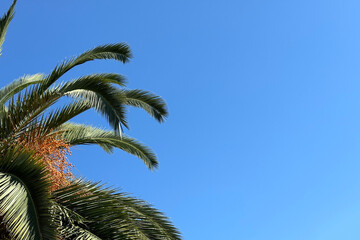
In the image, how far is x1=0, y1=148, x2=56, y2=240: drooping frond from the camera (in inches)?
250

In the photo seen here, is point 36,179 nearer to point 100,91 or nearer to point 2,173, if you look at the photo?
point 2,173

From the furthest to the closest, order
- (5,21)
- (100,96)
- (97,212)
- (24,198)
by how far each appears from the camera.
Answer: (5,21)
(100,96)
(97,212)
(24,198)

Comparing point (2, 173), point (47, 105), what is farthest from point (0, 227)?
point (47, 105)

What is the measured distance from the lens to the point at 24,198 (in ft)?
21.4

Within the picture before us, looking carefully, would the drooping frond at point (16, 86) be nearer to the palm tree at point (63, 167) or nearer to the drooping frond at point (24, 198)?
the palm tree at point (63, 167)

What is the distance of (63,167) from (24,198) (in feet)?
6.01

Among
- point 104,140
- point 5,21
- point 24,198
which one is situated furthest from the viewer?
point 104,140

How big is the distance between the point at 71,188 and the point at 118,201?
75cm

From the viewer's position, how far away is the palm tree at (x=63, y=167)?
21.6 feet

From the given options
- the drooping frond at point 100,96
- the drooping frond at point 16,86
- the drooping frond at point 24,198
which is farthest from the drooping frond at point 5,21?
the drooping frond at point 24,198

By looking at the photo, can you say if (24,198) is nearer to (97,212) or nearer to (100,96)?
(97,212)

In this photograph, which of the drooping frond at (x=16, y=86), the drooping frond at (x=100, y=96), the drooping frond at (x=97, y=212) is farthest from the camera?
the drooping frond at (x=16, y=86)

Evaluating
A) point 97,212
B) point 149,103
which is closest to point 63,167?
point 97,212

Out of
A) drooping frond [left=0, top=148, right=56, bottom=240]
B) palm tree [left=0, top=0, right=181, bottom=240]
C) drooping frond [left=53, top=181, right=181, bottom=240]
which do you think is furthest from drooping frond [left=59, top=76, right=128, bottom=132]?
drooping frond [left=0, top=148, right=56, bottom=240]
